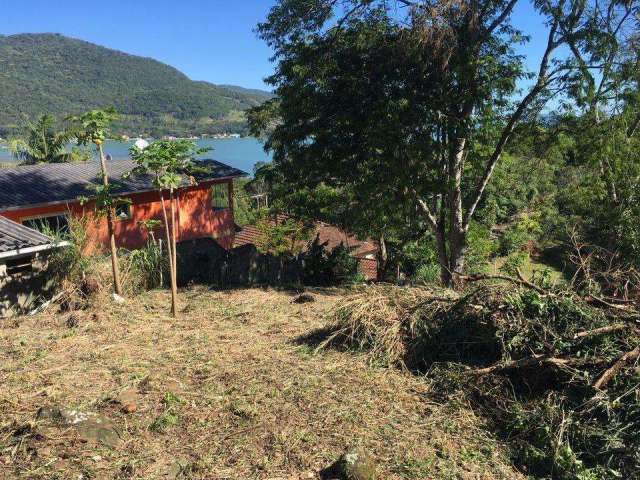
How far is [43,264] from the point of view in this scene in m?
7.75

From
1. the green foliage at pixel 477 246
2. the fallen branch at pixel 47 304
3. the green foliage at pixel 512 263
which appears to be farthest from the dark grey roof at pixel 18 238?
the green foliage at pixel 477 246

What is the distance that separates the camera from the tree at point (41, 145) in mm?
25297

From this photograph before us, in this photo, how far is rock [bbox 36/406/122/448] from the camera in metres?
3.75

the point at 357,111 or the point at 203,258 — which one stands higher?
the point at 357,111

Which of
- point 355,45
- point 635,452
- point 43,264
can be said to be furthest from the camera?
point 355,45

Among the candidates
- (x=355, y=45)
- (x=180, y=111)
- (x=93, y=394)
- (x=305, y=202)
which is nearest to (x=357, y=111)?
(x=355, y=45)

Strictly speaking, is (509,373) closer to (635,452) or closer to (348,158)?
(635,452)

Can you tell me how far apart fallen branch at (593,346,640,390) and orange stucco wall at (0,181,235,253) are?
12.3m

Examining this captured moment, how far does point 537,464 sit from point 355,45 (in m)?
7.79

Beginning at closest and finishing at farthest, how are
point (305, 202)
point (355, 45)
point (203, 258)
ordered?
point (355, 45) < point (203, 258) < point (305, 202)

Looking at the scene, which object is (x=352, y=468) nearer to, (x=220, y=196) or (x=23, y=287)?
(x=23, y=287)

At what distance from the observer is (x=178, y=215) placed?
16.1 meters

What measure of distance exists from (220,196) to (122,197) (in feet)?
17.2

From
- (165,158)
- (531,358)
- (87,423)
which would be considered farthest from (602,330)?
(165,158)
